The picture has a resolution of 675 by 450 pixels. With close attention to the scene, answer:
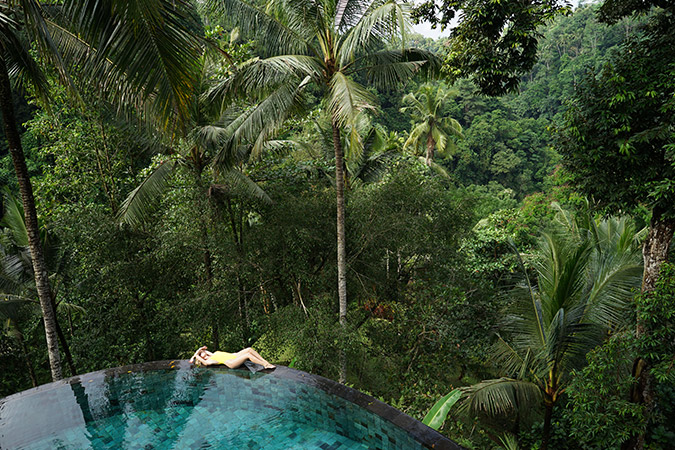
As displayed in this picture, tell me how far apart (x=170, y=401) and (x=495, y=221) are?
9.02m

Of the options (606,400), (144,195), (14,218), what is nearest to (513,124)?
(606,400)

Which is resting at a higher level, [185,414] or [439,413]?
[439,413]

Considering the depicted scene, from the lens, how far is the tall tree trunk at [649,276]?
197 inches

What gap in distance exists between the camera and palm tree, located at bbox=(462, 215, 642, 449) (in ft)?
17.9

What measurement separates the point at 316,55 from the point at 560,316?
5569mm

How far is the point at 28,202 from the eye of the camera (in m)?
4.86

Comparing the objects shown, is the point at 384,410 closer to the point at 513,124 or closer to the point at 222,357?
the point at 222,357

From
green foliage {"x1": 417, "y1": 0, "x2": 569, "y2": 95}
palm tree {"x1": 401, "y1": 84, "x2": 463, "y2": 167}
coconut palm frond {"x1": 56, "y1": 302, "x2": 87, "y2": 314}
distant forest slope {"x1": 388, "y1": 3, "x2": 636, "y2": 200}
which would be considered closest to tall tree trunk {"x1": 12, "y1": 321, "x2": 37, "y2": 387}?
coconut palm frond {"x1": 56, "y1": 302, "x2": 87, "y2": 314}

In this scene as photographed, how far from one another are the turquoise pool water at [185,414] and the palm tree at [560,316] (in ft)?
8.07

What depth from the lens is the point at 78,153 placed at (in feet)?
28.7

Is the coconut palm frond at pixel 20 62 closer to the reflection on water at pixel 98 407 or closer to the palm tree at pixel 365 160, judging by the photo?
the reflection on water at pixel 98 407

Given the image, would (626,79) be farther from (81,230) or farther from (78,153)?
(78,153)

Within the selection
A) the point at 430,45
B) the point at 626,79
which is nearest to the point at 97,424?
the point at 626,79

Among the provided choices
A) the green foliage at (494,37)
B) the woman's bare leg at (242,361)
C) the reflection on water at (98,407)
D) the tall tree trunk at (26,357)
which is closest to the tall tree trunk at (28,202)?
the reflection on water at (98,407)
